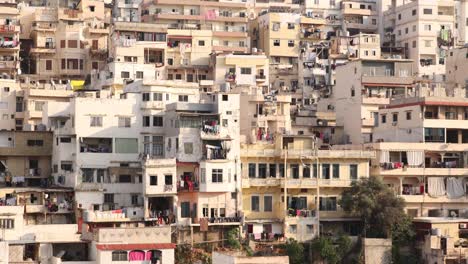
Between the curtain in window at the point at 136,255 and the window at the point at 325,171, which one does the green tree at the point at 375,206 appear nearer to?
the window at the point at 325,171

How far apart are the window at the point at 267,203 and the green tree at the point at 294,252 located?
101 inches

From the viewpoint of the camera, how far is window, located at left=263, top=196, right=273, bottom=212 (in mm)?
52875

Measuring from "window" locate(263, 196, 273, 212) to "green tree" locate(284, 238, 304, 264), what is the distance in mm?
2568

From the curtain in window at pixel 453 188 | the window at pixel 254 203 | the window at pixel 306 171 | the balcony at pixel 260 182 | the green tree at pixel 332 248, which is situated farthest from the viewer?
the curtain in window at pixel 453 188

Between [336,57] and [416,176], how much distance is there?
1995 cm

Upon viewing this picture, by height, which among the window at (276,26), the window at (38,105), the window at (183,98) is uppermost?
the window at (276,26)

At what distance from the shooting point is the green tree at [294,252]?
50344 millimetres

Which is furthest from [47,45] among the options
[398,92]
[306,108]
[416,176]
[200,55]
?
[416,176]

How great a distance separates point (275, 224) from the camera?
2061 inches

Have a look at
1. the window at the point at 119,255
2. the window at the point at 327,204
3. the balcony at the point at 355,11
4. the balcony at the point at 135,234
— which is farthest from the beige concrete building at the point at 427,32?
the window at the point at 119,255

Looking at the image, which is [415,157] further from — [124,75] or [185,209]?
[124,75]

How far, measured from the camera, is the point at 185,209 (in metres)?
51.2

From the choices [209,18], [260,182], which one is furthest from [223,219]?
[209,18]

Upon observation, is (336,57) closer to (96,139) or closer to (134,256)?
(96,139)
